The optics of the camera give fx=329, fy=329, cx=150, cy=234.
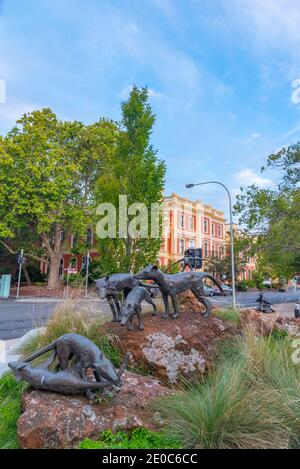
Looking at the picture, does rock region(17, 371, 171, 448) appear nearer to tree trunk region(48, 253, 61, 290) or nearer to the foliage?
the foliage

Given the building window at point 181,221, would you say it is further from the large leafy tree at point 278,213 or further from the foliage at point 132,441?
the foliage at point 132,441

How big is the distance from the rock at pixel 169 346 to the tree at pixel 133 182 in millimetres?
2409

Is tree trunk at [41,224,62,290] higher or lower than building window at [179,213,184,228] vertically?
lower

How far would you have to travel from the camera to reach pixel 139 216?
727cm

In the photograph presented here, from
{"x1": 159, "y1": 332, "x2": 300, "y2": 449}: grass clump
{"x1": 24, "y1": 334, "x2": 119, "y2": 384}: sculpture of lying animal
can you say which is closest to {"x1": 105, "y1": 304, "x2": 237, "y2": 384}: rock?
{"x1": 159, "y1": 332, "x2": 300, "y2": 449}: grass clump

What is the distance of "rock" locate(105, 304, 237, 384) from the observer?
4.41 meters

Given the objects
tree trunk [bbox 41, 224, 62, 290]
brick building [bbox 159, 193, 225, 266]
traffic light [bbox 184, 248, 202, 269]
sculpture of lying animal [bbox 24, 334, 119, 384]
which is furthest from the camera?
brick building [bbox 159, 193, 225, 266]

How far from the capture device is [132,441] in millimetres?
2727

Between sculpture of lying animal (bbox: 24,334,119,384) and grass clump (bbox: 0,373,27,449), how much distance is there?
695mm

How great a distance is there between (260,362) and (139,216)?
404 cm

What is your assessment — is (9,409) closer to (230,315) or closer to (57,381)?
(57,381)

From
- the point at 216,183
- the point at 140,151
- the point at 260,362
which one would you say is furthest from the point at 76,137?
the point at 260,362

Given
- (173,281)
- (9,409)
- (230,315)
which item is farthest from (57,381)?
(230,315)
